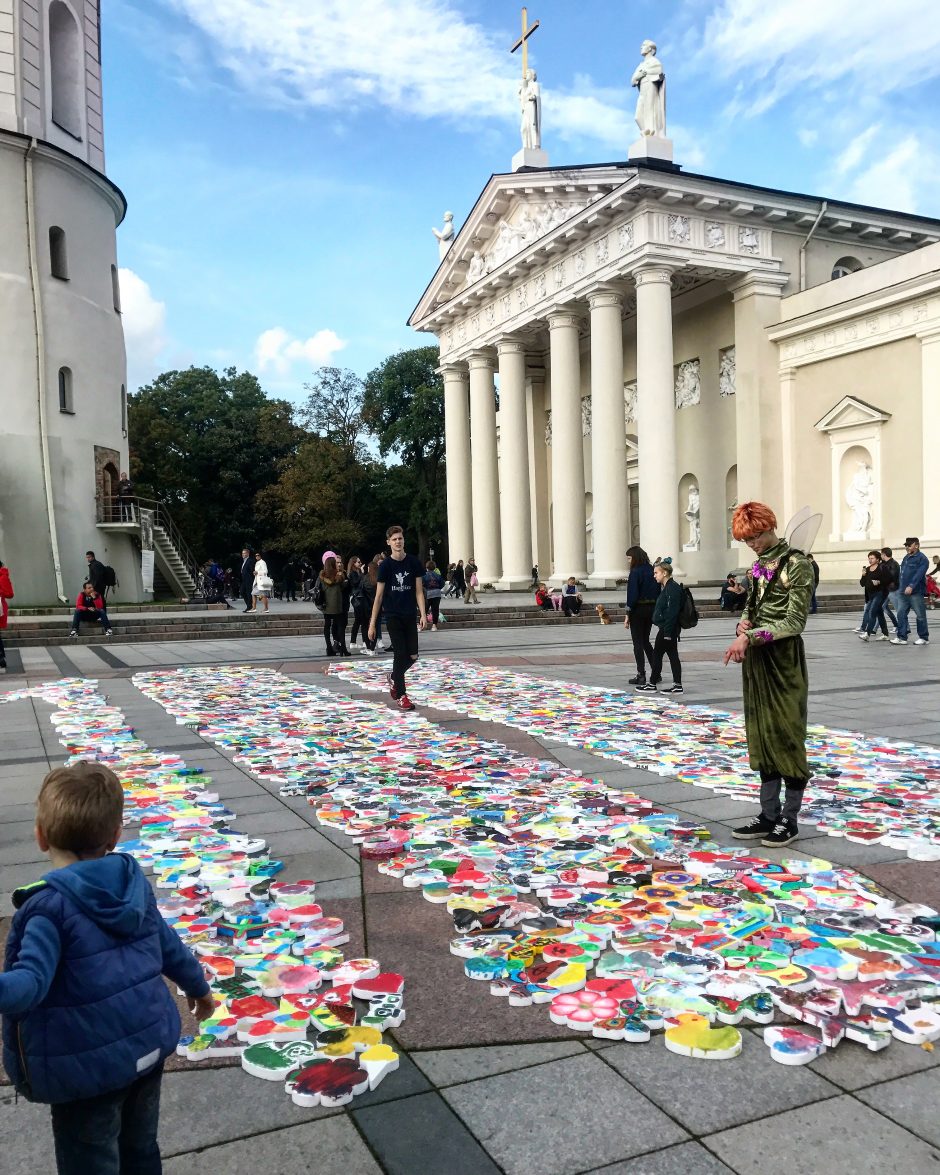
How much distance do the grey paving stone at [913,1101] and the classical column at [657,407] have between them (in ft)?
102

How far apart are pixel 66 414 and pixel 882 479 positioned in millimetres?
26884

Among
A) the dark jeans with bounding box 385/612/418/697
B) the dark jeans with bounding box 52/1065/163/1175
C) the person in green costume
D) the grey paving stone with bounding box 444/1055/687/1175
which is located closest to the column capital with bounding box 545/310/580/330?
the dark jeans with bounding box 385/612/418/697

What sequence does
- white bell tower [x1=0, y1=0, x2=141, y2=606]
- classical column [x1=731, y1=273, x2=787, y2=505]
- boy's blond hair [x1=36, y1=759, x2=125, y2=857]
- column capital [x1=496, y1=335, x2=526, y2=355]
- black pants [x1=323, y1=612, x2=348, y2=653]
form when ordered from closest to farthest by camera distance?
boy's blond hair [x1=36, y1=759, x2=125, y2=857] < black pants [x1=323, y1=612, x2=348, y2=653] < white bell tower [x1=0, y1=0, x2=141, y2=606] < classical column [x1=731, y1=273, x2=787, y2=505] < column capital [x1=496, y1=335, x2=526, y2=355]

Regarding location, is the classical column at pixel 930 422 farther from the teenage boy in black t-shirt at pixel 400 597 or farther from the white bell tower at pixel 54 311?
the white bell tower at pixel 54 311

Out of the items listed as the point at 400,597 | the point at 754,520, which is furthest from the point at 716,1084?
the point at 400,597

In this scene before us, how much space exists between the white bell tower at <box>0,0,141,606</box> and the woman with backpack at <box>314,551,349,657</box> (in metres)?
17.1

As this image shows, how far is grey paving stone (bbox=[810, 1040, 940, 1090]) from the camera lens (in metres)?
2.89

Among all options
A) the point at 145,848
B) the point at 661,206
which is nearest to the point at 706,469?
the point at 661,206

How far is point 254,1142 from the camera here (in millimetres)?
2635

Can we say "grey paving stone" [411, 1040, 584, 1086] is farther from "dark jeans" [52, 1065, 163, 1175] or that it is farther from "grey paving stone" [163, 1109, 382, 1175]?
"dark jeans" [52, 1065, 163, 1175]

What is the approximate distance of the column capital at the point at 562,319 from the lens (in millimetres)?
37688

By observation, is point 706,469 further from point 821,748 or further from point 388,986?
point 388,986

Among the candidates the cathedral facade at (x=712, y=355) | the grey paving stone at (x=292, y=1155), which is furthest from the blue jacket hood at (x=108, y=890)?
the cathedral facade at (x=712, y=355)

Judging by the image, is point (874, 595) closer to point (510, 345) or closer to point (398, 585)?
point (398, 585)
